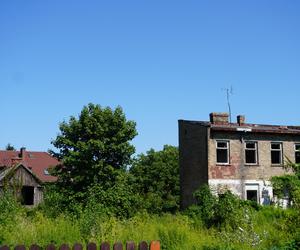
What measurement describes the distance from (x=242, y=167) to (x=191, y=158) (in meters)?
4.01

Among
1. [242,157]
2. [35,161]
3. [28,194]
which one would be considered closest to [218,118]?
[242,157]

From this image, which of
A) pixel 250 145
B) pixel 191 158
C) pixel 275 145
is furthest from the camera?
pixel 191 158

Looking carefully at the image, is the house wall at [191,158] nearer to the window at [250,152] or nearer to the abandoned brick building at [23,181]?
the window at [250,152]

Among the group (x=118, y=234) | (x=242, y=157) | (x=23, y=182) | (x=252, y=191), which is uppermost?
(x=242, y=157)

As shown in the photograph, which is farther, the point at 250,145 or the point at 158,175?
the point at 158,175

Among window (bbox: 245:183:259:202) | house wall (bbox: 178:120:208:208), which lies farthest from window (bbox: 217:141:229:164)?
window (bbox: 245:183:259:202)

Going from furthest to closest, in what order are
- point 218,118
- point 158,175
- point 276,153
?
1. point 158,175
2. point 276,153
3. point 218,118

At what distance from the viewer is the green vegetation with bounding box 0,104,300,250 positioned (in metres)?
11.3

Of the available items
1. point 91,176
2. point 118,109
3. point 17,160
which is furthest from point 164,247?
point 17,160

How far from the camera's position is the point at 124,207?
58.2ft

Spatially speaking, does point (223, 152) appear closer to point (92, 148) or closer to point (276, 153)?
point (276, 153)

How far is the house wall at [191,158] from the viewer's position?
113ft

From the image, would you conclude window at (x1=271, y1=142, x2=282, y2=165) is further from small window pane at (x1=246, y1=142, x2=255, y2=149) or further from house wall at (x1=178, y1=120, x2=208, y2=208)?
house wall at (x1=178, y1=120, x2=208, y2=208)

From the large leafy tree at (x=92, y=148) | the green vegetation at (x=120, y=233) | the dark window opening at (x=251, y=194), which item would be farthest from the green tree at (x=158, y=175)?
the green vegetation at (x=120, y=233)
